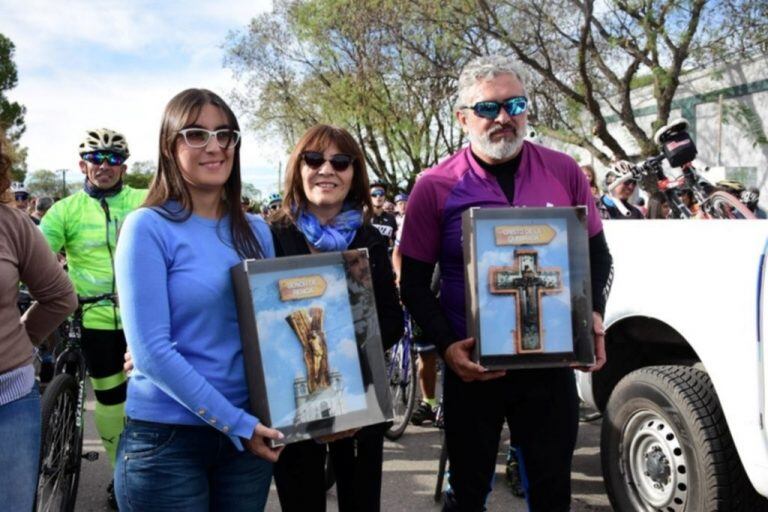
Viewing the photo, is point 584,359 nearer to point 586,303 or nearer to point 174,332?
point 586,303

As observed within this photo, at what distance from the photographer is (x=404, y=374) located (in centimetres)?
559

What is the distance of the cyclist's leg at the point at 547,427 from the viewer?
249 centimetres

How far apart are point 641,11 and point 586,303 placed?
14.1 meters

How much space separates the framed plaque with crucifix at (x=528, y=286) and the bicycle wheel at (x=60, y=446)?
2.30 meters

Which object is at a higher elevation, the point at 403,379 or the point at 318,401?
the point at 318,401

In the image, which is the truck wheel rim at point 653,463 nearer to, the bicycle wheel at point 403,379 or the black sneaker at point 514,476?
the black sneaker at point 514,476

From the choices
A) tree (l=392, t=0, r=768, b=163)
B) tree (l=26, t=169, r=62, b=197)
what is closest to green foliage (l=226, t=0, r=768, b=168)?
tree (l=392, t=0, r=768, b=163)

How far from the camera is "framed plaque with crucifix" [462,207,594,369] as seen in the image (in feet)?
7.26

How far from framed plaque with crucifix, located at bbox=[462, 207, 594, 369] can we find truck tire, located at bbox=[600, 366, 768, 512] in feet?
2.99

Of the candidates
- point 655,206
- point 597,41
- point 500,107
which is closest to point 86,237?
point 500,107

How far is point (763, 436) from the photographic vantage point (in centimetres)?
247

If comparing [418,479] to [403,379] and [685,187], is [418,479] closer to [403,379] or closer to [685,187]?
[403,379]

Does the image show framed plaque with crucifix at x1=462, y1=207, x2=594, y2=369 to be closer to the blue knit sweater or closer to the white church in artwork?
the white church in artwork

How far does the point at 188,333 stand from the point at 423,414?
401 centimetres
